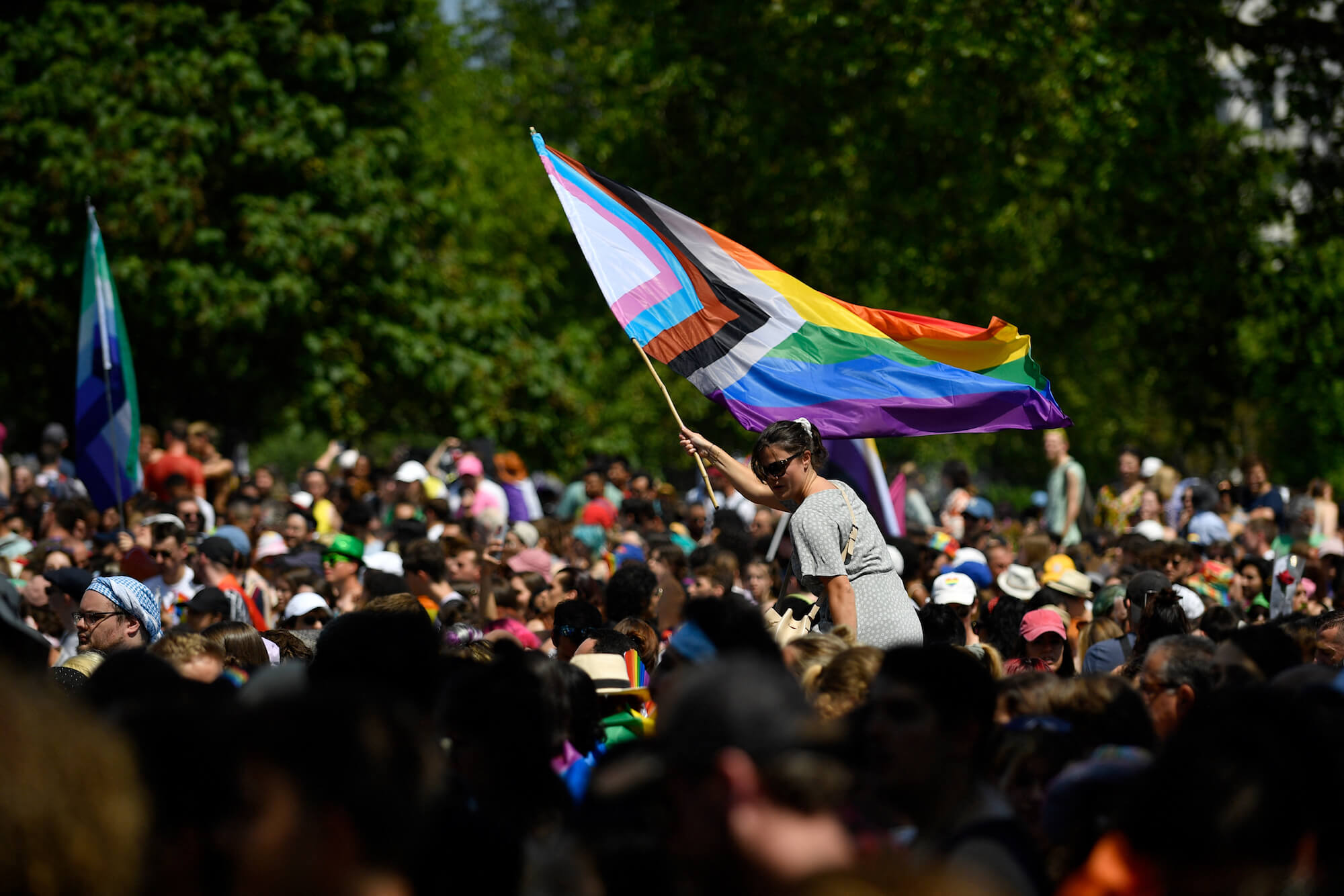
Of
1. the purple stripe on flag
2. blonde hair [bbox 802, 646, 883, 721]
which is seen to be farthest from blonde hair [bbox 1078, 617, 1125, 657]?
blonde hair [bbox 802, 646, 883, 721]

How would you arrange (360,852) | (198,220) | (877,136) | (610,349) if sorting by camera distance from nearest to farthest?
(360,852)
(877,136)
(198,220)
(610,349)

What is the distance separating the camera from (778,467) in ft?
19.9

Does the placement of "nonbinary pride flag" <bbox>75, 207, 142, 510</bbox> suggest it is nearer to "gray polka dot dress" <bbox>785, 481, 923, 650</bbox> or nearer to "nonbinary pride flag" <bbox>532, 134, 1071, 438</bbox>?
"nonbinary pride flag" <bbox>532, 134, 1071, 438</bbox>

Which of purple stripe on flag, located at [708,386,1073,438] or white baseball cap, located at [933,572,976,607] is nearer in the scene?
purple stripe on flag, located at [708,386,1073,438]

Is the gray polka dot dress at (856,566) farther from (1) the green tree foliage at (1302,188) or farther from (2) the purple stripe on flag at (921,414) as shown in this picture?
(1) the green tree foliage at (1302,188)

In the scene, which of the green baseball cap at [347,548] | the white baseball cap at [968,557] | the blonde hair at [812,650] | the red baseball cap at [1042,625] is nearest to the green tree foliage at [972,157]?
the white baseball cap at [968,557]

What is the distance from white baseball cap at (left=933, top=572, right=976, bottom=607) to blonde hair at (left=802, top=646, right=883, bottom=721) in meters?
3.31

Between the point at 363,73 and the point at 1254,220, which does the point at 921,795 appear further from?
the point at 363,73

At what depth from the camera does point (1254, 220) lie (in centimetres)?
1608

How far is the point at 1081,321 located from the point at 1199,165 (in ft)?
21.5

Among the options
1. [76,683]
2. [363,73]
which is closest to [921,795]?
[76,683]

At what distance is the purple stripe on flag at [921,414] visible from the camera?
7.37 metres

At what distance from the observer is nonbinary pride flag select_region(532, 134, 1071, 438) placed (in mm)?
7402

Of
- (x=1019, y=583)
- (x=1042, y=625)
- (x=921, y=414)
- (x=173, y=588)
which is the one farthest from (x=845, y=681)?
(x=173, y=588)
